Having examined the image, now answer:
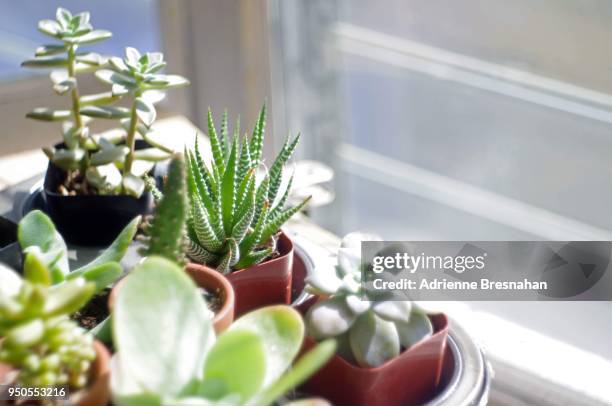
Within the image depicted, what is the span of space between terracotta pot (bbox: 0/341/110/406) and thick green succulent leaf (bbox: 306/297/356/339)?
0.45 feet

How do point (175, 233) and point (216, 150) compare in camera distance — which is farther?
point (216, 150)

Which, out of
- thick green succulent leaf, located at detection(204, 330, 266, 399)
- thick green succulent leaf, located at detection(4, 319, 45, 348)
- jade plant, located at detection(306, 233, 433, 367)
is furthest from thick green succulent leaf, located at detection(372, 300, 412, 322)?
thick green succulent leaf, located at detection(4, 319, 45, 348)

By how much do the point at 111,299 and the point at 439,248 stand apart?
33 centimetres

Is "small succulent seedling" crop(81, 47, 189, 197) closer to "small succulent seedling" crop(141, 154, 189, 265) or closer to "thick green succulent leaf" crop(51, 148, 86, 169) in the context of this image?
"thick green succulent leaf" crop(51, 148, 86, 169)

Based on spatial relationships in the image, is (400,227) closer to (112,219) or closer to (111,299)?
(112,219)

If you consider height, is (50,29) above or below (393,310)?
above

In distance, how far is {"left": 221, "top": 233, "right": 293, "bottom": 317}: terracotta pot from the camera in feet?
1.91

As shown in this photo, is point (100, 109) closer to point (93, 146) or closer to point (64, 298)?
point (93, 146)

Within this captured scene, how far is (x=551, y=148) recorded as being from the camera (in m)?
1.43

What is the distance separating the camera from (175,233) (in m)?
0.47

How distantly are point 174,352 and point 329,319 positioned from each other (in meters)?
0.13

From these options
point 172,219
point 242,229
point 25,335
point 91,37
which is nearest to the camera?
point 25,335

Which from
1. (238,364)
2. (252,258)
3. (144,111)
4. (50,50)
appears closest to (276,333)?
(238,364)

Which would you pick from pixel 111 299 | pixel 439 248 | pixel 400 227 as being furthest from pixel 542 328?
pixel 111 299
